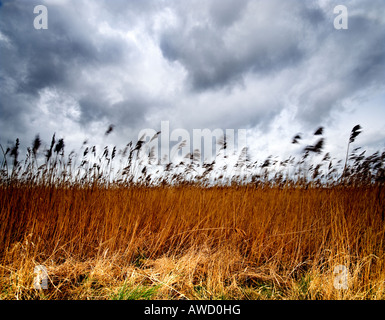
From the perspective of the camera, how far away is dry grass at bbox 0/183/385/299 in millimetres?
1943

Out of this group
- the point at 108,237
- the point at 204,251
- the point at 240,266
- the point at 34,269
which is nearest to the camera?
the point at 34,269

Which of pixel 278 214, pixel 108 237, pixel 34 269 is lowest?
pixel 34 269

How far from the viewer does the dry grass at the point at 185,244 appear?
6.38 feet

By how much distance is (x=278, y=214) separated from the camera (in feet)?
10.0

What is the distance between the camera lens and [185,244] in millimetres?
2891

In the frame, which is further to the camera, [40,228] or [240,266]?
[40,228]

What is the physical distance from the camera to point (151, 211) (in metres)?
3.08

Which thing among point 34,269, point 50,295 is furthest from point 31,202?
point 50,295
